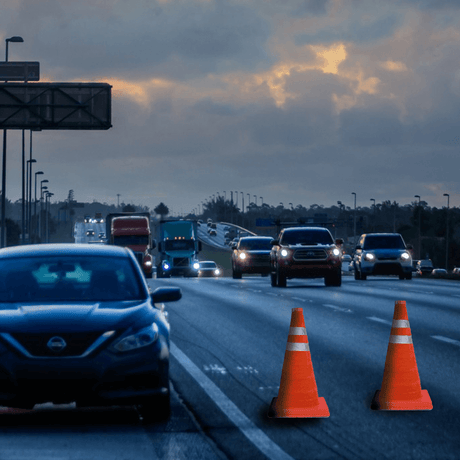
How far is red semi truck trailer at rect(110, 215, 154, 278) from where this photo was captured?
49041 mm

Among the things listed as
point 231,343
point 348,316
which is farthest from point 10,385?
point 348,316

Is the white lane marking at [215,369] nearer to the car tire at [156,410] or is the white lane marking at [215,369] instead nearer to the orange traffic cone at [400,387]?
the orange traffic cone at [400,387]

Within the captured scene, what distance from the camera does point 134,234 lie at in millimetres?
49625

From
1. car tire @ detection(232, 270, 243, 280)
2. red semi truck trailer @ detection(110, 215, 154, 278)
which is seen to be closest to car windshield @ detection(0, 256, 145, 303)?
car tire @ detection(232, 270, 243, 280)

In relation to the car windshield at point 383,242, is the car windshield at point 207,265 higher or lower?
lower

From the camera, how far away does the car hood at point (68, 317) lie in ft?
25.2

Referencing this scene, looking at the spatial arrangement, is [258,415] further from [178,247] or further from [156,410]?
[178,247]

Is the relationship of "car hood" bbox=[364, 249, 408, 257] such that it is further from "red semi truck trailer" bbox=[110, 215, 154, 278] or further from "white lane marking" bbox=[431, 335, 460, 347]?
"white lane marking" bbox=[431, 335, 460, 347]

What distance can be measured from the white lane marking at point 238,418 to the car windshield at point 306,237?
2086 cm

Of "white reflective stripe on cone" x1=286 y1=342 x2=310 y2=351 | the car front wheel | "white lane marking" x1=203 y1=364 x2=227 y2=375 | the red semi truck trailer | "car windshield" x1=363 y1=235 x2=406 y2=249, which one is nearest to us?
"white reflective stripe on cone" x1=286 y1=342 x2=310 y2=351

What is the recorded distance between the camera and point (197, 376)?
428 inches

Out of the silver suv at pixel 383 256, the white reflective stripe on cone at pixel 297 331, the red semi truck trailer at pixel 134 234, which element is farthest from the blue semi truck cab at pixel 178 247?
the white reflective stripe on cone at pixel 297 331

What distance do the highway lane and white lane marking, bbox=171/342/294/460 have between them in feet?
0.19

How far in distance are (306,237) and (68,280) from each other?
24136 mm
